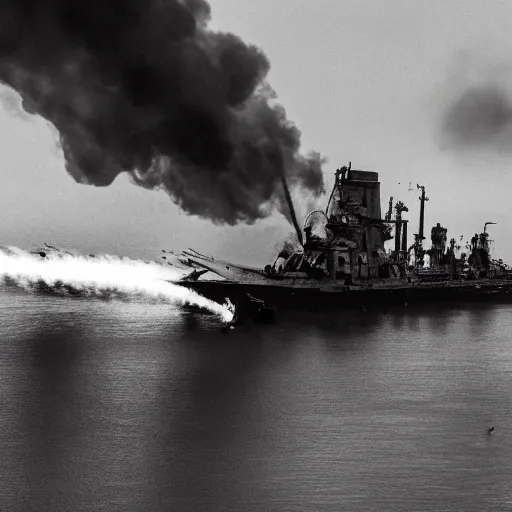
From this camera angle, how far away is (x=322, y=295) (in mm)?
108062

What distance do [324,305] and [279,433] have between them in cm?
7323

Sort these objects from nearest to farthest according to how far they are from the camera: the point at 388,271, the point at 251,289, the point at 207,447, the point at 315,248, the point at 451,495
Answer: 1. the point at 451,495
2. the point at 207,447
3. the point at 251,289
4. the point at 315,248
5. the point at 388,271

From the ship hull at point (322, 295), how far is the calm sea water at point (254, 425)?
21.2 m

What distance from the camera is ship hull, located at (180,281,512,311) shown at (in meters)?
96.8

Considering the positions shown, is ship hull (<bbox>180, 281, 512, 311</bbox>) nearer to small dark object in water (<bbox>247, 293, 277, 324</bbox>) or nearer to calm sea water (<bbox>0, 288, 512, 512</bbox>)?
small dark object in water (<bbox>247, 293, 277, 324</bbox>)

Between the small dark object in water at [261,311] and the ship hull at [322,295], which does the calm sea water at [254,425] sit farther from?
the ship hull at [322,295]

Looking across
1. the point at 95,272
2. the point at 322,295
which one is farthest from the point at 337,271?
the point at 95,272

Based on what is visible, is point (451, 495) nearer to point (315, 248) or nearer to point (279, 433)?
point (279, 433)

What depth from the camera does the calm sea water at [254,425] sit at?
97.0ft

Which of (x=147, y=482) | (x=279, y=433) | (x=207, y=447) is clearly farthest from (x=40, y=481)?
(x=279, y=433)

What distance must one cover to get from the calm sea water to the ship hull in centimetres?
2123

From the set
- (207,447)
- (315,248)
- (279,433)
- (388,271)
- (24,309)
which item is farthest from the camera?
(24,309)

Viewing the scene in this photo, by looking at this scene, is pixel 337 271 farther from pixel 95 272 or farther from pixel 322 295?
pixel 95 272

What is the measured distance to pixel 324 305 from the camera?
110188 millimetres
